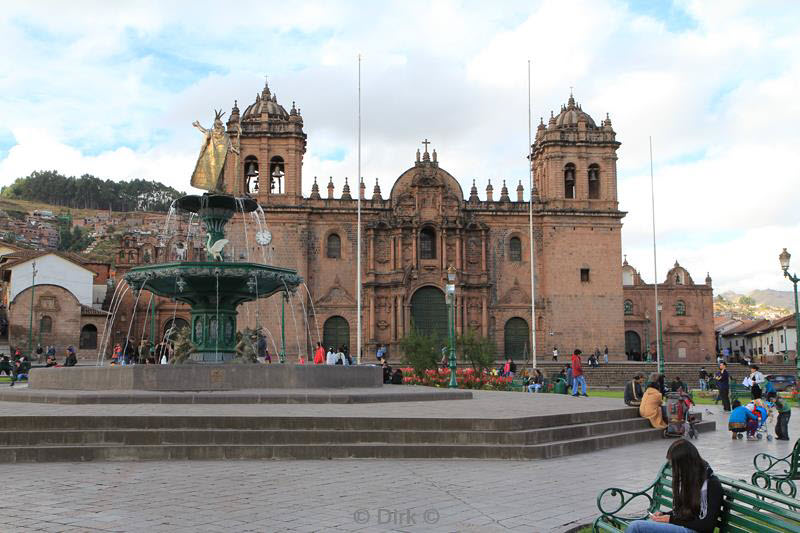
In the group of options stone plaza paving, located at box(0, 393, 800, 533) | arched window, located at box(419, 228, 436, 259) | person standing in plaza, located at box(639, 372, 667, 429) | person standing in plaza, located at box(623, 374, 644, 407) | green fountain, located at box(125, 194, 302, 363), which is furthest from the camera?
arched window, located at box(419, 228, 436, 259)

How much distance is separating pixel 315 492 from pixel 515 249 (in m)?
35.9

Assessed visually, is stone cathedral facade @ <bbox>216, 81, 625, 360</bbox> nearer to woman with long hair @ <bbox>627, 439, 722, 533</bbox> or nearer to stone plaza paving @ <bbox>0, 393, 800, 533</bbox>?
stone plaza paving @ <bbox>0, 393, 800, 533</bbox>

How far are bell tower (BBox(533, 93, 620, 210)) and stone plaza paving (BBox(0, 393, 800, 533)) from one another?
32589 millimetres

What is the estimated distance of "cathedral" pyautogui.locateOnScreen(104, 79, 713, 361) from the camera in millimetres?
40625

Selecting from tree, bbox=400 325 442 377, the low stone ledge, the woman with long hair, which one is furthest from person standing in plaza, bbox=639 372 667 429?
tree, bbox=400 325 442 377

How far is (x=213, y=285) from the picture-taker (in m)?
16.7

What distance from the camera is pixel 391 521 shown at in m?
6.50

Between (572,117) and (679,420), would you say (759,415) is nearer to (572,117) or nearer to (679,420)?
(679,420)

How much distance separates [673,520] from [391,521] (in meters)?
2.55

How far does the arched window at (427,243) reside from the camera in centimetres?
4194

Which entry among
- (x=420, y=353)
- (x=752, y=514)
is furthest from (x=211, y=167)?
(x=752, y=514)

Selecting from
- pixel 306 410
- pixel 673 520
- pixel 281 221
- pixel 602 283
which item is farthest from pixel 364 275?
pixel 673 520

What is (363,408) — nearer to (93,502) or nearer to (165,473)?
(165,473)

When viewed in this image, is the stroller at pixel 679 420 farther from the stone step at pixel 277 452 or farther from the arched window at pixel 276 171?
the arched window at pixel 276 171
